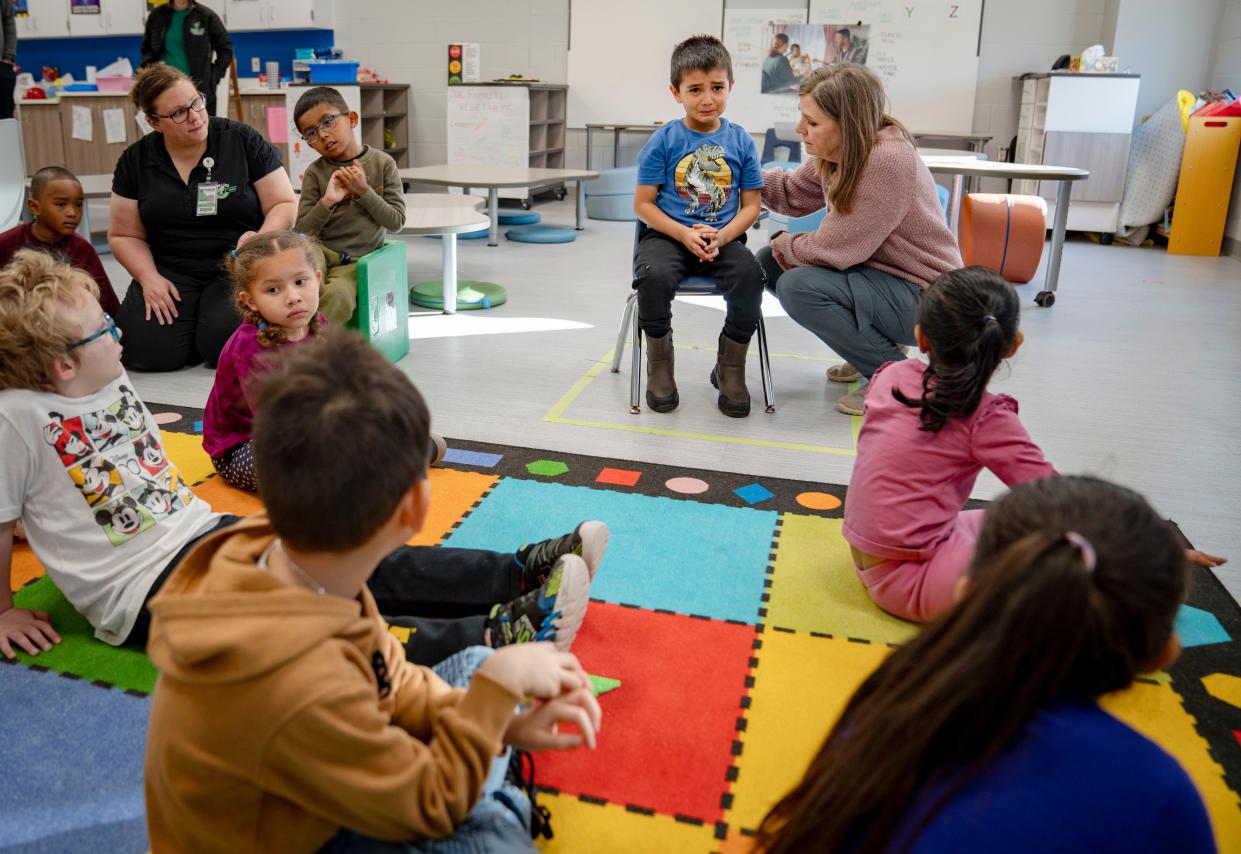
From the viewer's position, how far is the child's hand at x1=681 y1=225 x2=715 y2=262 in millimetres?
2896

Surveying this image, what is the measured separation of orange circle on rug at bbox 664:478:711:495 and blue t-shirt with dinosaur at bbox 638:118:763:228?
98cm

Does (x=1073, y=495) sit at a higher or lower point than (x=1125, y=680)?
higher

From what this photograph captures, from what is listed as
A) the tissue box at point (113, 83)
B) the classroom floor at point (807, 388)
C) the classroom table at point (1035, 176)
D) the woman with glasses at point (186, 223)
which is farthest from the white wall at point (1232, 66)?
the tissue box at point (113, 83)

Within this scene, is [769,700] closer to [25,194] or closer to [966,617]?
[966,617]

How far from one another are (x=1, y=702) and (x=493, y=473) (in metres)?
1.14

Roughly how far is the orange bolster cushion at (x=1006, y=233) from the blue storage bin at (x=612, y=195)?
2733 millimetres

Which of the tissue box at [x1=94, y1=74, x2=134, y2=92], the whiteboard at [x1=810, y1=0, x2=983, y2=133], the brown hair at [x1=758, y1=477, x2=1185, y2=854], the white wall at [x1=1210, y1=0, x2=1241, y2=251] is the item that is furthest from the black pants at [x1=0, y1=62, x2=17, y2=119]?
the white wall at [x1=1210, y1=0, x2=1241, y2=251]

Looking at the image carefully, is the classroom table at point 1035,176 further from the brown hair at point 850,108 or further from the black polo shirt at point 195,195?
the black polo shirt at point 195,195

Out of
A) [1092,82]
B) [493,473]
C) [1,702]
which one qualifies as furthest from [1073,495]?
[1092,82]

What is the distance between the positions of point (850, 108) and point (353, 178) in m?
1.49

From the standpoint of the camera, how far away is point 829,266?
2.90 metres

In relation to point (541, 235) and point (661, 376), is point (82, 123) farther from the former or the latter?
point (661, 376)

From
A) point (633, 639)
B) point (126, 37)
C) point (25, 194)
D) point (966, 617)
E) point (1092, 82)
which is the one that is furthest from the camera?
point (126, 37)

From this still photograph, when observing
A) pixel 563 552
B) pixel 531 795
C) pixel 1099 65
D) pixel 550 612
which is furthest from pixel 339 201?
pixel 1099 65
